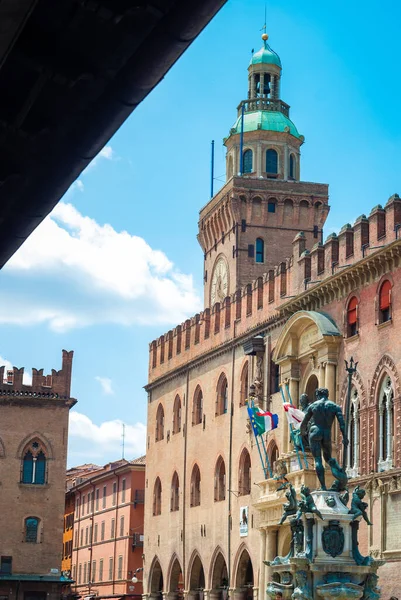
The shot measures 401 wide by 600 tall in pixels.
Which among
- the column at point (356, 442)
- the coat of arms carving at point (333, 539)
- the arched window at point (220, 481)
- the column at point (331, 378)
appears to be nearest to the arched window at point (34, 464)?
the arched window at point (220, 481)

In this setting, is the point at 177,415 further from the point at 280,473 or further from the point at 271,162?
the point at 280,473

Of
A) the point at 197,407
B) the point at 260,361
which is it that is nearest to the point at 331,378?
the point at 260,361

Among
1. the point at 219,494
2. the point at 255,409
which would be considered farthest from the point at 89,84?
the point at 219,494

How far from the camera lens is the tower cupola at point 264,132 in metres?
57.5

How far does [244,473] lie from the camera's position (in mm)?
45750

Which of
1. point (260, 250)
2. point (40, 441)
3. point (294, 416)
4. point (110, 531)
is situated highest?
point (260, 250)

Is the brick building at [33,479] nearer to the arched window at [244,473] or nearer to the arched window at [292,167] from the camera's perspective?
the arched window at [292,167]

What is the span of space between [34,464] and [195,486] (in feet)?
37.9

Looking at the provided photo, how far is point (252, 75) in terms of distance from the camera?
59500 millimetres

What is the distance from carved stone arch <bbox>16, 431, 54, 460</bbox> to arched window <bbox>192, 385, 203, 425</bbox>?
10.7 meters

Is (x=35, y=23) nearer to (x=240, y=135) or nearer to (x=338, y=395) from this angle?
(x=338, y=395)

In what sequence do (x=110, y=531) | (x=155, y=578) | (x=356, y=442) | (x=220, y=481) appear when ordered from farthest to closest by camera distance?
(x=110, y=531) → (x=155, y=578) → (x=220, y=481) → (x=356, y=442)

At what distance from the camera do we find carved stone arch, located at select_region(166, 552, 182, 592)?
52419mm

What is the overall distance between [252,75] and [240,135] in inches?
152
